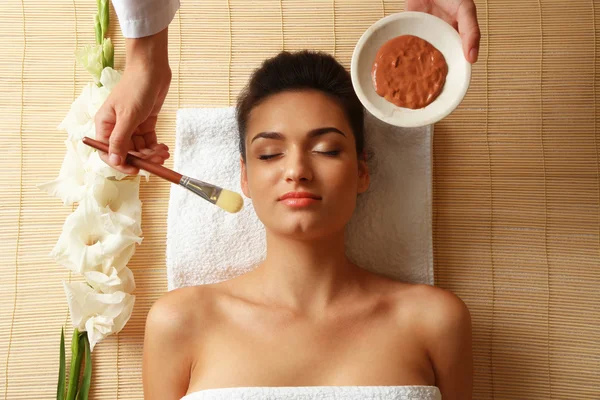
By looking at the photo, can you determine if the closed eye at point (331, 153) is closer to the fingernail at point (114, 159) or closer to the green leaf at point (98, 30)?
the fingernail at point (114, 159)

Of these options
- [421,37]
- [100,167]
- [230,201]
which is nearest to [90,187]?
[100,167]

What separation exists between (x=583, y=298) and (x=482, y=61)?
777mm

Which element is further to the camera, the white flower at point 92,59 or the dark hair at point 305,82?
the white flower at point 92,59

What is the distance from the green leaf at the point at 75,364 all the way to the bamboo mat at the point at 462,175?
0.18 feet

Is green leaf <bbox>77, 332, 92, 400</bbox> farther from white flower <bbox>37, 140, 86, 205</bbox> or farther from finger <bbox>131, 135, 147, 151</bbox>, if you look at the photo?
finger <bbox>131, 135, 147, 151</bbox>

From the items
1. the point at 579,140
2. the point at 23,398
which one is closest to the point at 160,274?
the point at 23,398

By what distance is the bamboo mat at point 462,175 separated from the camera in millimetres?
1676

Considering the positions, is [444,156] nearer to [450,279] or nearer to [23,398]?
[450,279]

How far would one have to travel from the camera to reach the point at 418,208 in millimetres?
1677

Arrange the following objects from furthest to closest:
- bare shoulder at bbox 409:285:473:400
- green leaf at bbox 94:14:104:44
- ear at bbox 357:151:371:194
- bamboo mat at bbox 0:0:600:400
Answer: green leaf at bbox 94:14:104:44, bamboo mat at bbox 0:0:600:400, ear at bbox 357:151:371:194, bare shoulder at bbox 409:285:473:400

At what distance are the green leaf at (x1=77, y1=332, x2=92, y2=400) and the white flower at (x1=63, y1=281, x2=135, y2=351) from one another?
0.05 m

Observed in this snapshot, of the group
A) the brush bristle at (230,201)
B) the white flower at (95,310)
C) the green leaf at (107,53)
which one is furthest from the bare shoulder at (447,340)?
the green leaf at (107,53)

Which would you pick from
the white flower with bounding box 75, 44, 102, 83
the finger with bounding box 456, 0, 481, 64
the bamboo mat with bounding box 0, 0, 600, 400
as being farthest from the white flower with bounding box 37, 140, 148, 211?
the finger with bounding box 456, 0, 481, 64

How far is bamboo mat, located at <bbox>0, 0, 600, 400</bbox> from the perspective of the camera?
5.50 feet
